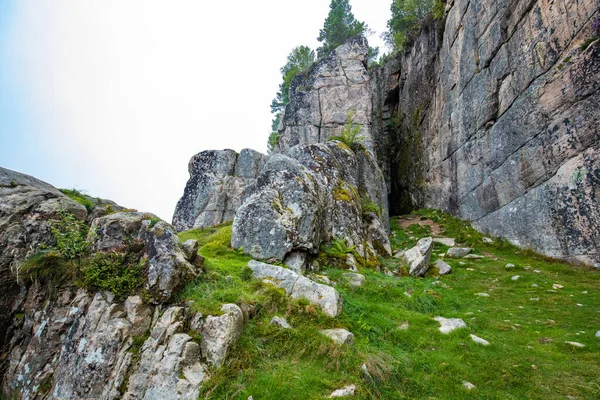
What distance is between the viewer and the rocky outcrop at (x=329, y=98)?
35.3m

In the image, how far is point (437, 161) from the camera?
2789 cm

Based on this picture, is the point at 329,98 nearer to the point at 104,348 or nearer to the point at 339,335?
the point at 339,335

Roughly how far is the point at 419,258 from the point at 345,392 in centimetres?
1040

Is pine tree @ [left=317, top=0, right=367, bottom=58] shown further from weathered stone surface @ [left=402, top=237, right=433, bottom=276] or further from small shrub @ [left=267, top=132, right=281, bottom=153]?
weathered stone surface @ [left=402, top=237, right=433, bottom=276]

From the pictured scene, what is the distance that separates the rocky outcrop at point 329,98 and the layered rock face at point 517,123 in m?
7.54

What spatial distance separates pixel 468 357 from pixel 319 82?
34003mm

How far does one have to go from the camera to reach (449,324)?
8883 mm

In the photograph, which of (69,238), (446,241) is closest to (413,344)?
(69,238)

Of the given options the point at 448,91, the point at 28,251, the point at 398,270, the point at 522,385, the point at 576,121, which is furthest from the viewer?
the point at 448,91

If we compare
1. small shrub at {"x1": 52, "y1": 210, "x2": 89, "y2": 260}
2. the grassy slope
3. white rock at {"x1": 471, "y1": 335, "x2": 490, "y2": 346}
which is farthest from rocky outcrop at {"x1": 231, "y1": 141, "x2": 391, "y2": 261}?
white rock at {"x1": 471, "y1": 335, "x2": 490, "y2": 346}

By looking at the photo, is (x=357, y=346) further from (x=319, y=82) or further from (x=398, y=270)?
(x=319, y=82)

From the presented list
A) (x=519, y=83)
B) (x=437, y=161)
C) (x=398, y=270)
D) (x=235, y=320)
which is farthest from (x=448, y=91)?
(x=235, y=320)

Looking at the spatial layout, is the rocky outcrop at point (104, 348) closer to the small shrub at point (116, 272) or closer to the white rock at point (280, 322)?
the small shrub at point (116, 272)

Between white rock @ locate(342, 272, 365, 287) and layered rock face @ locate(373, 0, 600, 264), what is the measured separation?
976 cm
